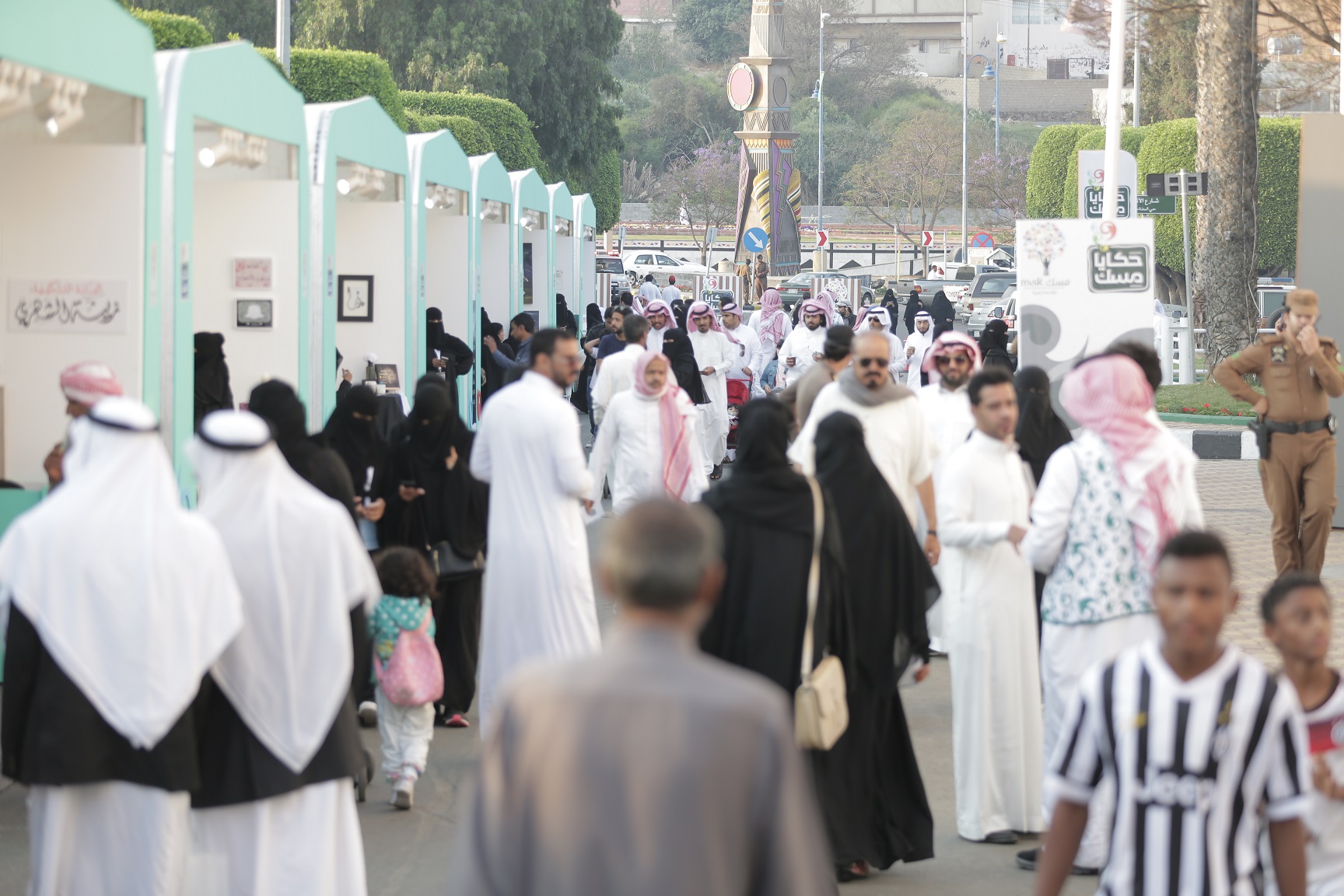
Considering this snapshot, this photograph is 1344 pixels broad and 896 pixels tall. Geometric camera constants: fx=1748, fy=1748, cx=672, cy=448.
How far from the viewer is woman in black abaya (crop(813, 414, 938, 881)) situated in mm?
5594

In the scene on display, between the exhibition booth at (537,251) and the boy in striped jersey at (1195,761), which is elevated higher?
the exhibition booth at (537,251)

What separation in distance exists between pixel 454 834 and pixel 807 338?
10.9 meters

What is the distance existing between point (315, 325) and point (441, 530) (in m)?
3.93

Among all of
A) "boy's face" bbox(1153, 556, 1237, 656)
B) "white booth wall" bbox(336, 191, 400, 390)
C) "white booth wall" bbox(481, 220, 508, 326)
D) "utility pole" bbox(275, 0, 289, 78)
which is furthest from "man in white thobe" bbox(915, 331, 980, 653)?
"utility pole" bbox(275, 0, 289, 78)

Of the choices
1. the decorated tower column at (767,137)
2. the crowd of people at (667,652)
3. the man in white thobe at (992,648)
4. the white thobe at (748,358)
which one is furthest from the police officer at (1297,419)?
the decorated tower column at (767,137)

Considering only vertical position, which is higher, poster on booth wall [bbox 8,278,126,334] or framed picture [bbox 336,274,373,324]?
framed picture [bbox 336,274,373,324]

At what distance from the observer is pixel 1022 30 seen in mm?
110750

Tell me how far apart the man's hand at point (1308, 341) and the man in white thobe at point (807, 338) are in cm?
691

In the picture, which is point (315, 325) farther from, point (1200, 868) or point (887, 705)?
point (1200, 868)

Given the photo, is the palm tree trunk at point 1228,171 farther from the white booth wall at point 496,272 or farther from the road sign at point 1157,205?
the white booth wall at point 496,272

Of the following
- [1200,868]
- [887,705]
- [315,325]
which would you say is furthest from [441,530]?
[1200,868]

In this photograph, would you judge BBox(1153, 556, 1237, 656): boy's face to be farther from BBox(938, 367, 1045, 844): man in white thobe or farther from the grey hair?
BBox(938, 367, 1045, 844): man in white thobe

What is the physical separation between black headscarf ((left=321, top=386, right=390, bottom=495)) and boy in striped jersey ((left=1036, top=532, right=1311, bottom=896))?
4617 mm

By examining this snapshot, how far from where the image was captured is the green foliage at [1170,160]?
3806cm
